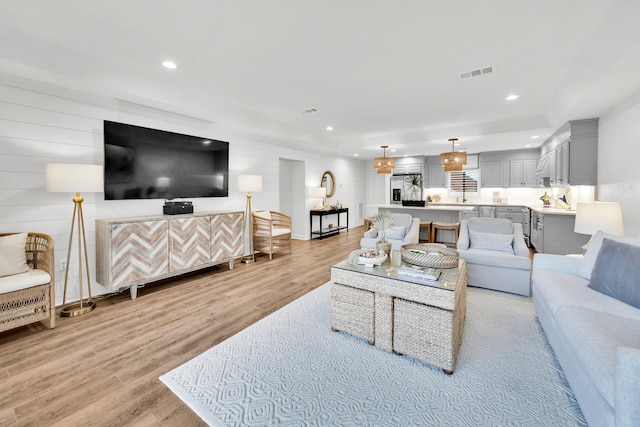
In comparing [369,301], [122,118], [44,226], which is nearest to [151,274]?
[44,226]

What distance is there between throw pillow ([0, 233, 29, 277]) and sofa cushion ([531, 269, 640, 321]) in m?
4.53

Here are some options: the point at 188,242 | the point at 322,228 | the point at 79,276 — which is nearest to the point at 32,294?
the point at 79,276

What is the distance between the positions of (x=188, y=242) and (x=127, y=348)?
1.74 m

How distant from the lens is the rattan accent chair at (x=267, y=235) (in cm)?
509

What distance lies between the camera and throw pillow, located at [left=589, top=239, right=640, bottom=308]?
1.92m

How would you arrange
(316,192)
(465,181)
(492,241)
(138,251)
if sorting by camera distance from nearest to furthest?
(138,251), (492,241), (316,192), (465,181)

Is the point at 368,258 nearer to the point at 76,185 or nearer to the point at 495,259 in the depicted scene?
the point at 495,259

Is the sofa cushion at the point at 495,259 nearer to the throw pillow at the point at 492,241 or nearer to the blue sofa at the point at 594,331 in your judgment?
the throw pillow at the point at 492,241

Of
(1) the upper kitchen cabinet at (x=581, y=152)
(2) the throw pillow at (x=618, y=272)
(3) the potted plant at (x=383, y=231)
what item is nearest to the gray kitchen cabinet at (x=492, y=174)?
(1) the upper kitchen cabinet at (x=581, y=152)

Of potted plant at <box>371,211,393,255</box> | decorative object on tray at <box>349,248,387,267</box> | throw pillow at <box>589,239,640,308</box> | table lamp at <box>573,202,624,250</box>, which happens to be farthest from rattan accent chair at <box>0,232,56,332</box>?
table lamp at <box>573,202,624,250</box>

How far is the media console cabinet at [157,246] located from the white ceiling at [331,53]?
1577 mm

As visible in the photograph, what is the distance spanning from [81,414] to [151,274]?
6.63 feet

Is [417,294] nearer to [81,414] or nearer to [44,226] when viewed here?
[81,414]

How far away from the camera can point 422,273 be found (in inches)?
83.5
